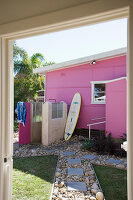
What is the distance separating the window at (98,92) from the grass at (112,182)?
390 centimetres

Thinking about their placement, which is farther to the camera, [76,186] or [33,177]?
[33,177]

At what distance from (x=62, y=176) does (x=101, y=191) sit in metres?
0.91

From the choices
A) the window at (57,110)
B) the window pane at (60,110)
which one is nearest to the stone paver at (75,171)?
the window at (57,110)

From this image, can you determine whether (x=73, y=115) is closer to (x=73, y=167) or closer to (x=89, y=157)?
(x=89, y=157)

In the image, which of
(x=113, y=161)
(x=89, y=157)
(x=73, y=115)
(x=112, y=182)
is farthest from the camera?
(x=73, y=115)

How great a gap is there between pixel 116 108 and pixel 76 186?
3338mm

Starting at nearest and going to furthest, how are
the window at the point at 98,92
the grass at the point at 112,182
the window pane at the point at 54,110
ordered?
the grass at the point at 112,182 < the window pane at the point at 54,110 < the window at the point at 98,92

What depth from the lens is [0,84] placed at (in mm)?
1634

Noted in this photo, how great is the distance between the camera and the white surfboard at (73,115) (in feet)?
23.4

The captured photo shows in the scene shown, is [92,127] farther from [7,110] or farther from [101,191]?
[7,110]

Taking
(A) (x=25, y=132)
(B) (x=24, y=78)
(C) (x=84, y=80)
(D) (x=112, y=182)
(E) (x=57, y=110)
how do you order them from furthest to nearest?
1. (B) (x=24, y=78)
2. (C) (x=84, y=80)
3. (E) (x=57, y=110)
4. (A) (x=25, y=132)
5. (D) (x=112, y=182)

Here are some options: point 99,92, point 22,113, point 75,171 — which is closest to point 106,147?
point 75,171

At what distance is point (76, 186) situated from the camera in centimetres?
310

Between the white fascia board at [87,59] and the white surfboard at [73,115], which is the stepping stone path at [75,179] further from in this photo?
the white fascia board at [87,59]
